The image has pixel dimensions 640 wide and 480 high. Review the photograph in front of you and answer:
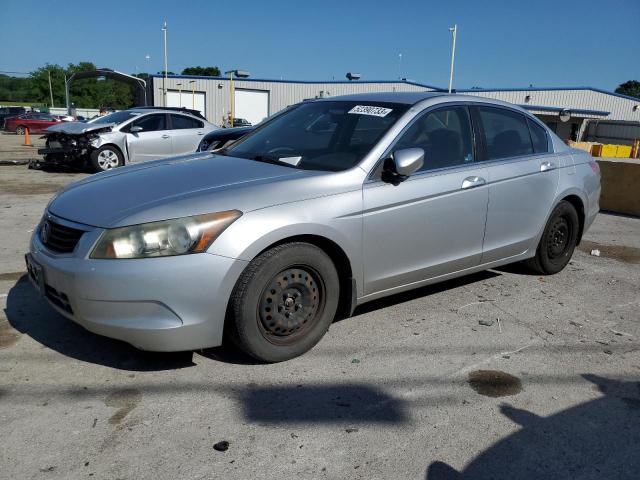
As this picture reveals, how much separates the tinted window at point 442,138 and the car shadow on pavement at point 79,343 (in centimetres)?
202

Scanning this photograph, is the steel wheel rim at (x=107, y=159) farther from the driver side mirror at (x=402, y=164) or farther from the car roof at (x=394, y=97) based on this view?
the driver side mirror at (x=402, y=164)

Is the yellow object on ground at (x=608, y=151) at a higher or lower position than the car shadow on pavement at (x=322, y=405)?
higher

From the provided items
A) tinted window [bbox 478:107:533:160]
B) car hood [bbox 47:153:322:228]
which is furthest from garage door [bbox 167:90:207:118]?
car hood [bbox 47:153:322:228]

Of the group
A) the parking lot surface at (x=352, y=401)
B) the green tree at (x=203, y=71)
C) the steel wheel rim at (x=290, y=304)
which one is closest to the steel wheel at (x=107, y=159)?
the parking lot surface at (x=352, y=401)

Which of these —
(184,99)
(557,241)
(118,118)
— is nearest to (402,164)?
(557,241)

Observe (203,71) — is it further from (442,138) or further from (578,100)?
(442,138)

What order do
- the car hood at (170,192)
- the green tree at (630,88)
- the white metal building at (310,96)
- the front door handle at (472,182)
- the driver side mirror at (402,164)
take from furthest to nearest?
the green tree at (630,88) → the white metal building at (310,96) → the front door handle at (472,182) → the driver side mirror at (402,164) → the car hood at (170,192)

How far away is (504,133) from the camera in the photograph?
4.55 m

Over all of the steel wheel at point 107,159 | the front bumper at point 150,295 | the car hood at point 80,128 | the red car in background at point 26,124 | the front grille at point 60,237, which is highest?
the car hood at point 80,128

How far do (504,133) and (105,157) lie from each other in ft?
32.7

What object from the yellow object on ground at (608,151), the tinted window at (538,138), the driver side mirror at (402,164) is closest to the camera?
the driver side mirror at (402,164)

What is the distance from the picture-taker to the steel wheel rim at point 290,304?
3.15m

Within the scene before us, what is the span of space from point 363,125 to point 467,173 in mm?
856

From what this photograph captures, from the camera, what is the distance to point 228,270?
114 inches
